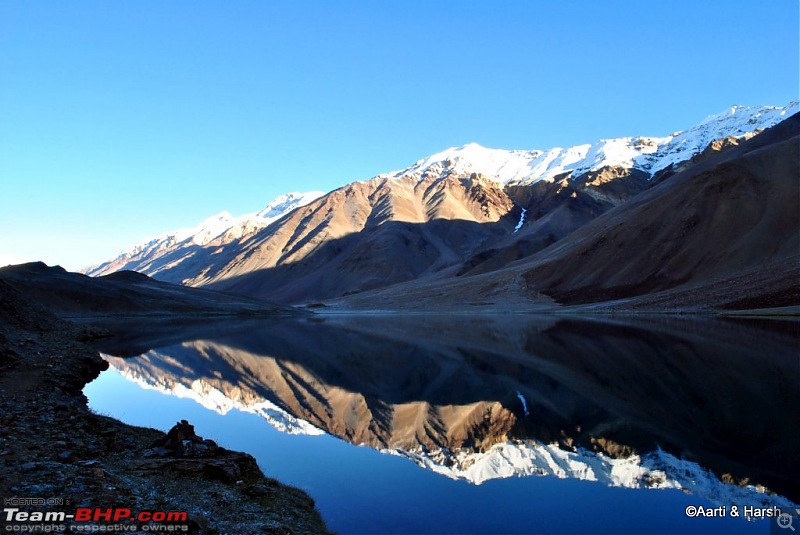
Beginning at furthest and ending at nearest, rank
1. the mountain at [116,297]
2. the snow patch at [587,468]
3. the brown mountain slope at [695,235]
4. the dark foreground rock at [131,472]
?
the brown mountain slope at [695,235]
the mountain at [116,297]
the snow patch at [587,468]
the dark foreground rock at [131,472]

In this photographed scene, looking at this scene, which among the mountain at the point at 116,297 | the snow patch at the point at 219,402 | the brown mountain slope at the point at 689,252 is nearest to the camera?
the snow patch at the point at 219,402

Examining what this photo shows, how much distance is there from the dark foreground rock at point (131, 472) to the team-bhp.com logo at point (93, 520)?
0.65 ft

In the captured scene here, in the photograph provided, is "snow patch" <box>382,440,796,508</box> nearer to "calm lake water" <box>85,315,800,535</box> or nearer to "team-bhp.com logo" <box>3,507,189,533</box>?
"calm lake water" <box>85,315,800,535</box>

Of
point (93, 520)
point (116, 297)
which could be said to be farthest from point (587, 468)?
point (116, 297)

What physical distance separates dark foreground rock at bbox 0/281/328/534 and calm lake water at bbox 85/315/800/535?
198 centimetres

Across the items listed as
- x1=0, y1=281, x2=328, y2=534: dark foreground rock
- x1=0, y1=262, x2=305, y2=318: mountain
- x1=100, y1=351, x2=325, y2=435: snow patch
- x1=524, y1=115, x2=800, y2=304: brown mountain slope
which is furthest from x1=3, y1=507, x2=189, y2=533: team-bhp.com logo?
x1=524, y1=115, x2=800, y2=304: brown mountain slope

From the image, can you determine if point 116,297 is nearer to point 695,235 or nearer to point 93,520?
point 93,520

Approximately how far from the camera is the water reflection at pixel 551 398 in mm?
16750

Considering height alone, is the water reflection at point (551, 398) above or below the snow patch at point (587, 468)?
above

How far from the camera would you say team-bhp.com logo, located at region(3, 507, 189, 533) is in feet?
26.0

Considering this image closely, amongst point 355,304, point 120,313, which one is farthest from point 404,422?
point 355,304

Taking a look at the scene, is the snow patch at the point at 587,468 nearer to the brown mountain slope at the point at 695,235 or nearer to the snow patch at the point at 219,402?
the snow patch at the point at 219,402

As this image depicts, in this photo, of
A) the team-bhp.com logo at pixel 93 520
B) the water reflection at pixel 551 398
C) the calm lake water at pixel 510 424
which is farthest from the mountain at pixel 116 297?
the team-bhp.com logo at pixel 93 520

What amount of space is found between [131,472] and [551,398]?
20.3 m
